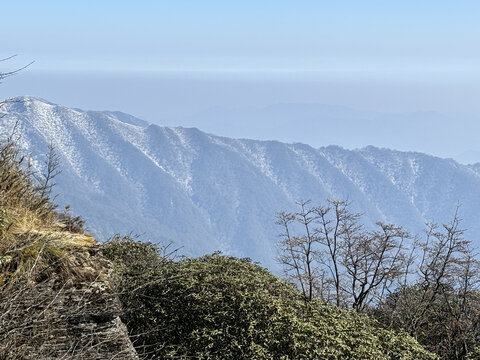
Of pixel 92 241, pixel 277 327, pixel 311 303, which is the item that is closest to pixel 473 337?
pixel 311 303

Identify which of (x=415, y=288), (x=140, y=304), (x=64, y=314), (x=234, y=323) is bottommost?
(x=64, y=314)

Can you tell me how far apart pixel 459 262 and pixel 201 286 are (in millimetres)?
15022

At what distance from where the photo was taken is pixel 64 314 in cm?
802

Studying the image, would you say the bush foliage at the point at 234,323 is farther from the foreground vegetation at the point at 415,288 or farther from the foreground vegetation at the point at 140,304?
the foreground vegetation at the point at 415,288

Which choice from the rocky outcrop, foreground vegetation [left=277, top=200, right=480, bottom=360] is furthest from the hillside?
foreground vegetation [left=277, top=200, right=480, bottom=360]

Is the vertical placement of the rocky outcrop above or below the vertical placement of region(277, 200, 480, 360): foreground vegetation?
below

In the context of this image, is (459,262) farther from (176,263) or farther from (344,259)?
(176,263)

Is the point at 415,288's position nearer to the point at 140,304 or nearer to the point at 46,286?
the point at 140,304

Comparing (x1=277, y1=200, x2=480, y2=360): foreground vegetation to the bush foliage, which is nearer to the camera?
the bush foliage

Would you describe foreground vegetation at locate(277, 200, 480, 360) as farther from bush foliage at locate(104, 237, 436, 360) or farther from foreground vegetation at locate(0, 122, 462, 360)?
bush foliage at locate(104, 237, 436, 360)

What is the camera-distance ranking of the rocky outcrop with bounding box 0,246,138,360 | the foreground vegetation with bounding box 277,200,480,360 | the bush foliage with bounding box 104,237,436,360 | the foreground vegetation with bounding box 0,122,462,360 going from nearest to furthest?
the rocky outcrop with bounding box 0,246,138,360, the foreground vegetation with bounding box 0,122,462,360, the bush foliage with bounding box 104,237,436,360, the foreground vegetation with bounding box 277,200,480,360

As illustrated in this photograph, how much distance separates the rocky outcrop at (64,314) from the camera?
716cm

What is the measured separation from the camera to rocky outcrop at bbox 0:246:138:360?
7.16m

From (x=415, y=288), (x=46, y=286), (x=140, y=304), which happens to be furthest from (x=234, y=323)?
(x=415, y=288)
